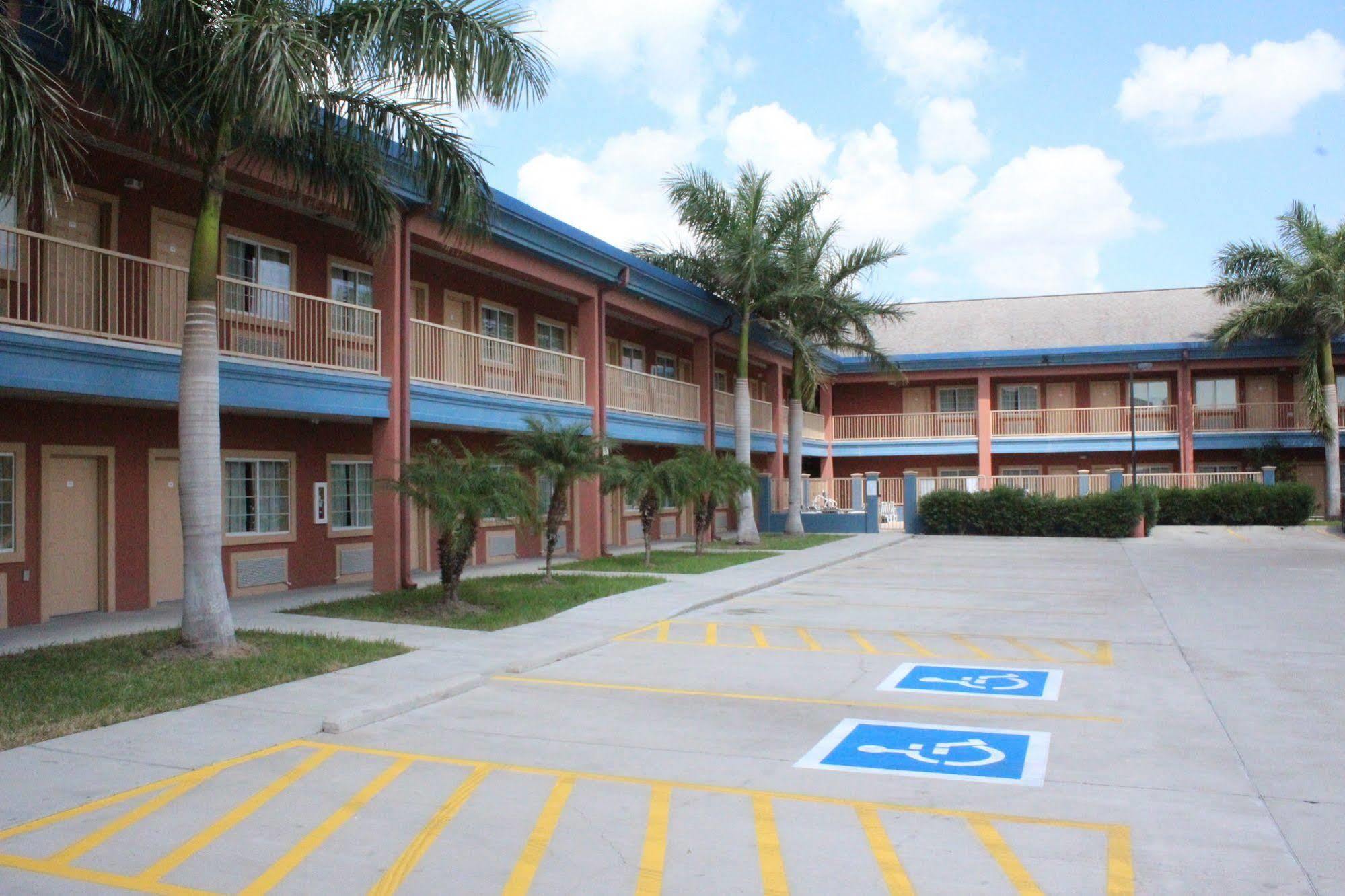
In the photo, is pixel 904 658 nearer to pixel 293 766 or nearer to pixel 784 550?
pixel 293 766

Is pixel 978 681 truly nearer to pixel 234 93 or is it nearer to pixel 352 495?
pixel 234 93

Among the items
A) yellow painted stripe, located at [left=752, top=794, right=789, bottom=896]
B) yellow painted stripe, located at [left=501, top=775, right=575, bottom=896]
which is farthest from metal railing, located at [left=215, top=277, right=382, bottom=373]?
yellow painted stripe, located at [left=752, top=794, right=789, bottom=896]

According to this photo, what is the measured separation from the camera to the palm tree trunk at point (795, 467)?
3147cm

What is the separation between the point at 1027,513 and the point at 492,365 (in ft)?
66.9

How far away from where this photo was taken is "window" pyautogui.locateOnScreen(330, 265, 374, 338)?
18.0 metres

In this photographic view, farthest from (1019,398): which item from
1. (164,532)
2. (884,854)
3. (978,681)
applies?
(884,854)

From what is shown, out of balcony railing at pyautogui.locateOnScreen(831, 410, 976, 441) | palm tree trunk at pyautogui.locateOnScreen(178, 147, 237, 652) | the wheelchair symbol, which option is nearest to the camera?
the wheelchair symbol

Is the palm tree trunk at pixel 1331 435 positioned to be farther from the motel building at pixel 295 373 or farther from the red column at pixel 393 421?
the red column at pixel 393 421

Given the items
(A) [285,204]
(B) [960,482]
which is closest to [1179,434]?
→ (B) [960,482]

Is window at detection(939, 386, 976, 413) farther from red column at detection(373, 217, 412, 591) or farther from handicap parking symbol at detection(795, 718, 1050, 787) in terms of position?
handicap parking symbol at detection(795, 718, 1050, 787)

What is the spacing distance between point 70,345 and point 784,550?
17.8 meters

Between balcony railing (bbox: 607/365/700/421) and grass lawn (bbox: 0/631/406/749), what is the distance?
13520 millimetres

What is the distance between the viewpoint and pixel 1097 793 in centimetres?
662

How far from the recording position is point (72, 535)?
14.3 m
